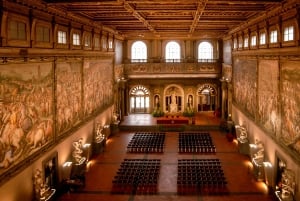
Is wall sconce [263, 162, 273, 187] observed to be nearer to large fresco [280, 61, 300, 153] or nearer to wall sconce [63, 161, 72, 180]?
large fresco [280, 61, 300, 153]

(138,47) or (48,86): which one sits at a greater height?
(138,47)

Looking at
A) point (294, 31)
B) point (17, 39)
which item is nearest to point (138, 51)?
point (294, 31)

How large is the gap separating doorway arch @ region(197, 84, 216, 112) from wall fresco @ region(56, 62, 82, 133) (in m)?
20.1

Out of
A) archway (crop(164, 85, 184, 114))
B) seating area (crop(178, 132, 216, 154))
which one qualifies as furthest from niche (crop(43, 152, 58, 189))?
archway (crop(164, 85, 184, 114))

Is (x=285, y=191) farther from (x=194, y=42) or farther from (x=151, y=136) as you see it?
(x=194, y=42)

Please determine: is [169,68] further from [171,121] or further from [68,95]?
[68,95]

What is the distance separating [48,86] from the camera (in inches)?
601

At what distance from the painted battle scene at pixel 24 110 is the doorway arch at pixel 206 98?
24.5 m

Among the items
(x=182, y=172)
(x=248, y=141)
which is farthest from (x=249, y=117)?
(x=182, y=172)

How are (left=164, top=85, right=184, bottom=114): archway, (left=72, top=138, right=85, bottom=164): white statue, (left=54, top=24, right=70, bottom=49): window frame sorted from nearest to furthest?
(left=54, top=24, right=70, bottom=49): window frame, (left=72, top=138, right=85, bottom=164): white statue, (left=164, top=85, right=184, bottom=114): archway

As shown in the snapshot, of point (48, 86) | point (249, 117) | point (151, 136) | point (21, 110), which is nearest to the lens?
point (21, 110)

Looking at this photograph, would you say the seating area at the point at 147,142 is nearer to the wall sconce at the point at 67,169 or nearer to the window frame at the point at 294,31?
the wall sconce at the point at 67,169

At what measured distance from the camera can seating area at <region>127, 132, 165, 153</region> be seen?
82.1ft

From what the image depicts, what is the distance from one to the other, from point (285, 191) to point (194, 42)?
24958 millimetres
